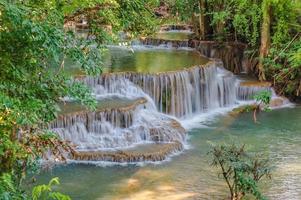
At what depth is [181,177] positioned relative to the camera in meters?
10.4

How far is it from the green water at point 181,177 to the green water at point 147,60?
11.9 ft

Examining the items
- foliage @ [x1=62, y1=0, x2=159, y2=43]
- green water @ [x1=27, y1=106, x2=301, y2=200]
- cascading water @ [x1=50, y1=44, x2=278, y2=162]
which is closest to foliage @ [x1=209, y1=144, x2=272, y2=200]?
green water @ [x1=27, y1=106, x2=301, y2=200]

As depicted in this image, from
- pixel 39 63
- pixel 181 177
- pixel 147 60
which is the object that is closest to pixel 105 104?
pixel 181 177

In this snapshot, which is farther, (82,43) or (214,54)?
(214,54)

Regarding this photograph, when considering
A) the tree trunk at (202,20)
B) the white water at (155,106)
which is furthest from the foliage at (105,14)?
the tree trunk at (202,20)

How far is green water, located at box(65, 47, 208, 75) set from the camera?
15.8 metres

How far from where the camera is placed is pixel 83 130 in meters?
11.9

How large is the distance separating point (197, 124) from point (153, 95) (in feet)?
4.57

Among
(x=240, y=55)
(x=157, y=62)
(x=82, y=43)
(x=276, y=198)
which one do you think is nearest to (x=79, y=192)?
(x=276, y=198)

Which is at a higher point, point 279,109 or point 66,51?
point 66,51

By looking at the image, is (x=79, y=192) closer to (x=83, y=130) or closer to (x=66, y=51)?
(x=83, y=130)

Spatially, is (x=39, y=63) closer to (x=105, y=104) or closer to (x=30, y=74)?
(x=30, y=74)

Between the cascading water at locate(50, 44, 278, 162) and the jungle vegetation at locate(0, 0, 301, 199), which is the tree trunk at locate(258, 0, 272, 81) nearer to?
the cascading water at locate(50, 44, 278, 162)

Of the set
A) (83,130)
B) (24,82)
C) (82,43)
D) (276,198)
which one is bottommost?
(276,198)
